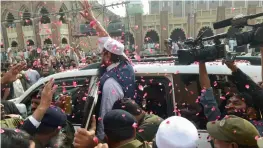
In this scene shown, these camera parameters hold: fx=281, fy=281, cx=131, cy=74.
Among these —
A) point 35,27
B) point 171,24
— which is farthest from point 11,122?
point 171,24

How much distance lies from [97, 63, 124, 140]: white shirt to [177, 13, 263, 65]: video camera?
0.75 meters

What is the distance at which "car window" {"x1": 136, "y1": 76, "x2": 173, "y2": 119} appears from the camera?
3.28m

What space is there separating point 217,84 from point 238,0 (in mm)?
52396

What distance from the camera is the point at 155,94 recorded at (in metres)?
3.54

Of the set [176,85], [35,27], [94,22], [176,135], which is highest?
[35,27]

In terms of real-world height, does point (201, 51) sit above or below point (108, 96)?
above

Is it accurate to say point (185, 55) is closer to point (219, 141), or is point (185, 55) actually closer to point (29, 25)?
point (219, 141)

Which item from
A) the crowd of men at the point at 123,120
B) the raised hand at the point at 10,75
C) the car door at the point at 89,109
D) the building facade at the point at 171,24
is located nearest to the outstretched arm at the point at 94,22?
the crowd of men at the point at 123,120

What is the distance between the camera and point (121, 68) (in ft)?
10.5

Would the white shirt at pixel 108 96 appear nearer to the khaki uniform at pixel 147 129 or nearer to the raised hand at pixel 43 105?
the khaki uniform at pixel 147 129

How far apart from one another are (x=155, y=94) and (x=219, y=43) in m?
1.13

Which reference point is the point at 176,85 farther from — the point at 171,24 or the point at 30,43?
the point at 171,24

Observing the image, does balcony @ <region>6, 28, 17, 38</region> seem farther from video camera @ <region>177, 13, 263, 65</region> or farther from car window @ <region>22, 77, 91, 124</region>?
video camera @ <region>177, 13, 263, 65</region>

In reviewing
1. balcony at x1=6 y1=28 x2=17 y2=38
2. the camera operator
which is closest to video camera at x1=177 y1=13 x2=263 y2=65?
the camera operator
